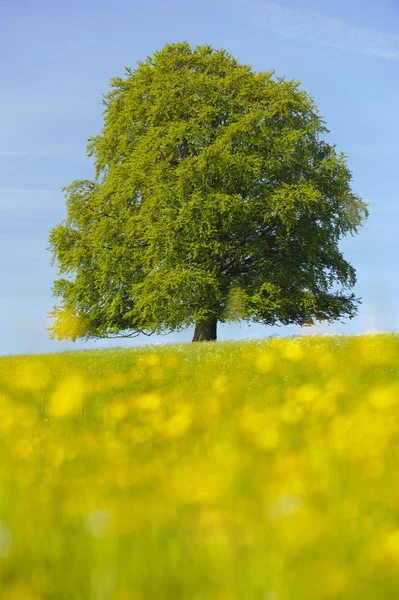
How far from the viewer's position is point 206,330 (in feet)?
86.4

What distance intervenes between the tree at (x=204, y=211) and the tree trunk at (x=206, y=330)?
2.6 inches

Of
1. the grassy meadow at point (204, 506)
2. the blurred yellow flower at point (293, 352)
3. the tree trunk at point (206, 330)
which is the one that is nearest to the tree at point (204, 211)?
the tree trunk at point (206, 330)

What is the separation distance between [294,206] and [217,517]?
2176cm

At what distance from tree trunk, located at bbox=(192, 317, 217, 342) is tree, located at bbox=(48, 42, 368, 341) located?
7 centimetres

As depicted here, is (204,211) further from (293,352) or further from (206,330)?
(293,352)

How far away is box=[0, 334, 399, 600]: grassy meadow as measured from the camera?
2473 millimetres

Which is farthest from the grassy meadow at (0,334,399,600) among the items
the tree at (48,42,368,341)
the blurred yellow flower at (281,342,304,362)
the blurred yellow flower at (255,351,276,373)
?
the tree at (48,42,368,341)

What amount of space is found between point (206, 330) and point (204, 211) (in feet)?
17.5

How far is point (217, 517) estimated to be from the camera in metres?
3.02

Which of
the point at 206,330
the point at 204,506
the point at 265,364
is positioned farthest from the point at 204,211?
the point at 204,506

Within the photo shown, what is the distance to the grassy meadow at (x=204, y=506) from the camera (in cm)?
247

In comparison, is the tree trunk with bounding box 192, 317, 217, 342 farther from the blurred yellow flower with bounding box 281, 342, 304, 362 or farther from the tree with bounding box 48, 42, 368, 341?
the blurred yellow flower with bounding box 281, 342, 304, 362

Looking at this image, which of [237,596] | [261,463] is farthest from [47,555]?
[261,463]

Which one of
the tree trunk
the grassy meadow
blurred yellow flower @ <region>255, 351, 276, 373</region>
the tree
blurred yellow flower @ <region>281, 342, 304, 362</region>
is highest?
the tree
